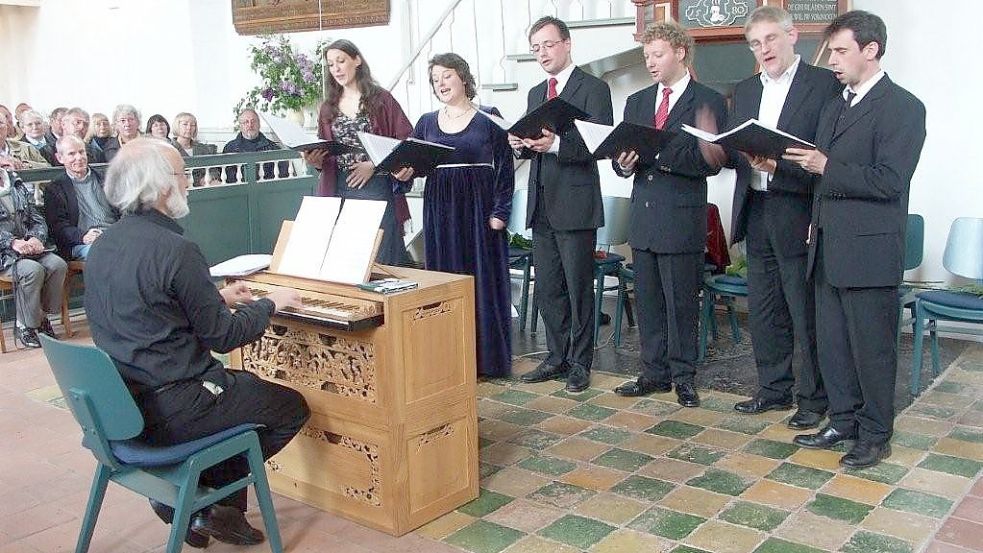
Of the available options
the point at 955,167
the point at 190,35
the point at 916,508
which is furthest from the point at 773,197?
the point at 190,35

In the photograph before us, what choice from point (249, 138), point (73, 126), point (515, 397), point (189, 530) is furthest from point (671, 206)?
point (249, 138)

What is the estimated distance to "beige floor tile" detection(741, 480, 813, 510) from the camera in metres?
3.24

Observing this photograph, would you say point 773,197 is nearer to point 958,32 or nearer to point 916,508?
point 916,508

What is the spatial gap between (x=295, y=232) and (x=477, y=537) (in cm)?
119

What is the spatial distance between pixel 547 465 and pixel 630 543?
70cm

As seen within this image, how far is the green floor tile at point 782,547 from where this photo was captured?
290cm

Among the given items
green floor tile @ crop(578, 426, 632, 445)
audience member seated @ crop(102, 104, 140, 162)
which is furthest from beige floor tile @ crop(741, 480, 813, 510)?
audience member seated @ crop(102, 104, 140, 162)

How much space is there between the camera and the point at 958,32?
16.5 feet

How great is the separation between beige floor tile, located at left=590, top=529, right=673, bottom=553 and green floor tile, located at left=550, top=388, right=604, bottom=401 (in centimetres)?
136

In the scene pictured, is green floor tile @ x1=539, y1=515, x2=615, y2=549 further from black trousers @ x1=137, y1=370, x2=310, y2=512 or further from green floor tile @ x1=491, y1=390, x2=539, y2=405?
green floor tile @ x1=491, y1=390, x2=539, y2=405

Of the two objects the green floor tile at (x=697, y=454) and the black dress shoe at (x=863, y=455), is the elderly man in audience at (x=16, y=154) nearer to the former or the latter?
the green floor tile at (x=697, y=454)

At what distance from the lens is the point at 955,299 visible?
13.8 feet

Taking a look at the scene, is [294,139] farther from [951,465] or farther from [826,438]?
[951,465]

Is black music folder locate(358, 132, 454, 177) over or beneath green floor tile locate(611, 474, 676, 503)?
over
